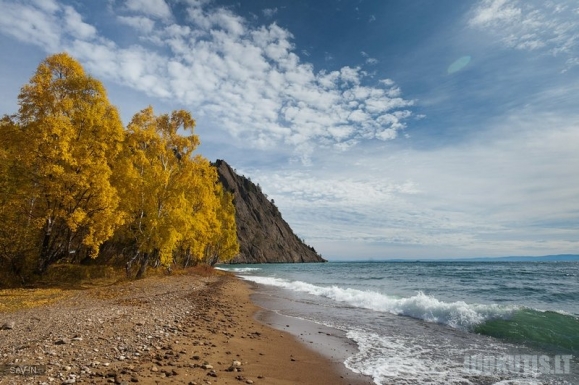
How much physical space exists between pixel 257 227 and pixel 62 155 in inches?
6264

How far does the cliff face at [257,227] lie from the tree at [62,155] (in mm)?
136384

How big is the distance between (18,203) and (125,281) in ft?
29.7

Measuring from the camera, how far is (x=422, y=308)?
1812 cm

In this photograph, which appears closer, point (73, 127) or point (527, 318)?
point (527, 318)

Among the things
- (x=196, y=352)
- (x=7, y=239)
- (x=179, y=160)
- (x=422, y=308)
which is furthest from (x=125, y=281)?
(x=422, y=308)

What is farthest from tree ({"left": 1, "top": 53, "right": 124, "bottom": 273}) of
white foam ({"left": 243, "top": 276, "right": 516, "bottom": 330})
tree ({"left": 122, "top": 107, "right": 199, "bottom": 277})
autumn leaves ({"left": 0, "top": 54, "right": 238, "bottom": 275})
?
white foam ({"left": 243, "top": 276, "right": 516, "bottom": 330})

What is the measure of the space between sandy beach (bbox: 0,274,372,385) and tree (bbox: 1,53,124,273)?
21.9 ft

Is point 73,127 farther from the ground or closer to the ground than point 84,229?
farther from the ground

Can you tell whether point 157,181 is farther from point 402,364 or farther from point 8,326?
point 402,364

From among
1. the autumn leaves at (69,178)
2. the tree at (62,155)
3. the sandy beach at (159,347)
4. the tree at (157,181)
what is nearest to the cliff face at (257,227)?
the tree at (157,181)

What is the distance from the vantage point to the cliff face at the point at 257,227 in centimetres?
16362

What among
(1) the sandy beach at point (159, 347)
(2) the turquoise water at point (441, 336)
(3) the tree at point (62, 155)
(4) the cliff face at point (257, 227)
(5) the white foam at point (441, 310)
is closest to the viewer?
(1) the sandy beach at point (159, 347)

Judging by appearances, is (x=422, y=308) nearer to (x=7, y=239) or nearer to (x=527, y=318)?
(x=527, y=318)

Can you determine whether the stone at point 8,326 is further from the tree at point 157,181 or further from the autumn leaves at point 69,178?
the tree at point 157,181
